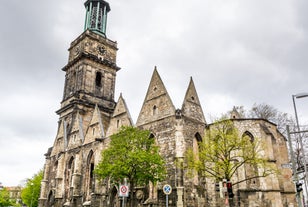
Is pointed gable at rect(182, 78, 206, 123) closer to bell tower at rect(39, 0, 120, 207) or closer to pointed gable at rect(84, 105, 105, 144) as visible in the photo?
bell tower at rect(39, 0, 120, 207)

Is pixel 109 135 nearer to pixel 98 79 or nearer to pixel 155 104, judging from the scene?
pixel 155 104

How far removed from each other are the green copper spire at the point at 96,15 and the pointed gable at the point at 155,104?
1061 inches

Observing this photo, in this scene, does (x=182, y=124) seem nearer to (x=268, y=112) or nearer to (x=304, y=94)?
(x=304, y=94)

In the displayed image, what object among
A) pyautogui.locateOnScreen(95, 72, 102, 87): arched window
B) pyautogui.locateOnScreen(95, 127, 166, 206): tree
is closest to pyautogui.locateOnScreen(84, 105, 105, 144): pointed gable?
pyautogui.locateOnScreen(95, 127, 166, 206): tree

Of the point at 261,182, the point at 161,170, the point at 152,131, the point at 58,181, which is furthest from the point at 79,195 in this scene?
the point at 261,182

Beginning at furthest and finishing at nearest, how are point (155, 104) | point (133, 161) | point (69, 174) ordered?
1. point (69, 174)
2. point (155, 104)
3. point (133, 161)

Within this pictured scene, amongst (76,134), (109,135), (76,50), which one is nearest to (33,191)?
(76,134)

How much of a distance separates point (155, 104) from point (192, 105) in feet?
12.2

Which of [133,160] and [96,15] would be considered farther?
[96,15]

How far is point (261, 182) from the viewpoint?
2428 cm

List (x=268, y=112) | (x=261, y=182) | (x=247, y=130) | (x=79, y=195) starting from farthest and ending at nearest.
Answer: (x=268, y=112) → (x=79, y=195) → (x=247, y=130) → (x=261, y=182)

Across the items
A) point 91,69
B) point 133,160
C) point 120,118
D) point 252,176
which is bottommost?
point 252,176

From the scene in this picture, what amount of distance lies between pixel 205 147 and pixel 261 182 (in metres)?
6.64

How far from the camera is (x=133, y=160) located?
21.2 meters
